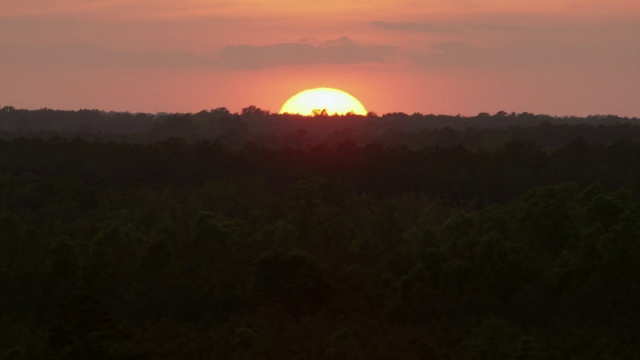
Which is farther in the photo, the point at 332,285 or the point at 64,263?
the point at 64,263

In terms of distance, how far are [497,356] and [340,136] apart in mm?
108427

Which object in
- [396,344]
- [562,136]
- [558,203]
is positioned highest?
[562,136]

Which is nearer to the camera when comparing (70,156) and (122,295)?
(122,295)

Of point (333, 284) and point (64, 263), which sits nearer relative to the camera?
point (333, 284)

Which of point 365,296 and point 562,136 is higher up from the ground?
point 562,136

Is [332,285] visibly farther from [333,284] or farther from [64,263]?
[64,263]

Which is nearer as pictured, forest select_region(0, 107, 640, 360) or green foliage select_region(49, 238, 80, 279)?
forest select_region(0, 107, 640, 360)

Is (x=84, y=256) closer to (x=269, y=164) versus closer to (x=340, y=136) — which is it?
(x=269, y=164)

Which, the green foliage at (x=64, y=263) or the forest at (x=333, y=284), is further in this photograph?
the green foliage at (x=64, y=263)

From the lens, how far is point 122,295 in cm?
3972

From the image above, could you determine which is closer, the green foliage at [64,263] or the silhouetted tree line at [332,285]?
the silhouetted tree line at [332,285]

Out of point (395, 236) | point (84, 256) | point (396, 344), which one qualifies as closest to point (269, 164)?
point (395, 236)

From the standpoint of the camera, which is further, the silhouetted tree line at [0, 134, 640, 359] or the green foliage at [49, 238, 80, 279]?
the green foliage at [49, 238, 80, 279]

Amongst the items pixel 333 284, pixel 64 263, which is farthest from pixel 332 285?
pixel 64 263
